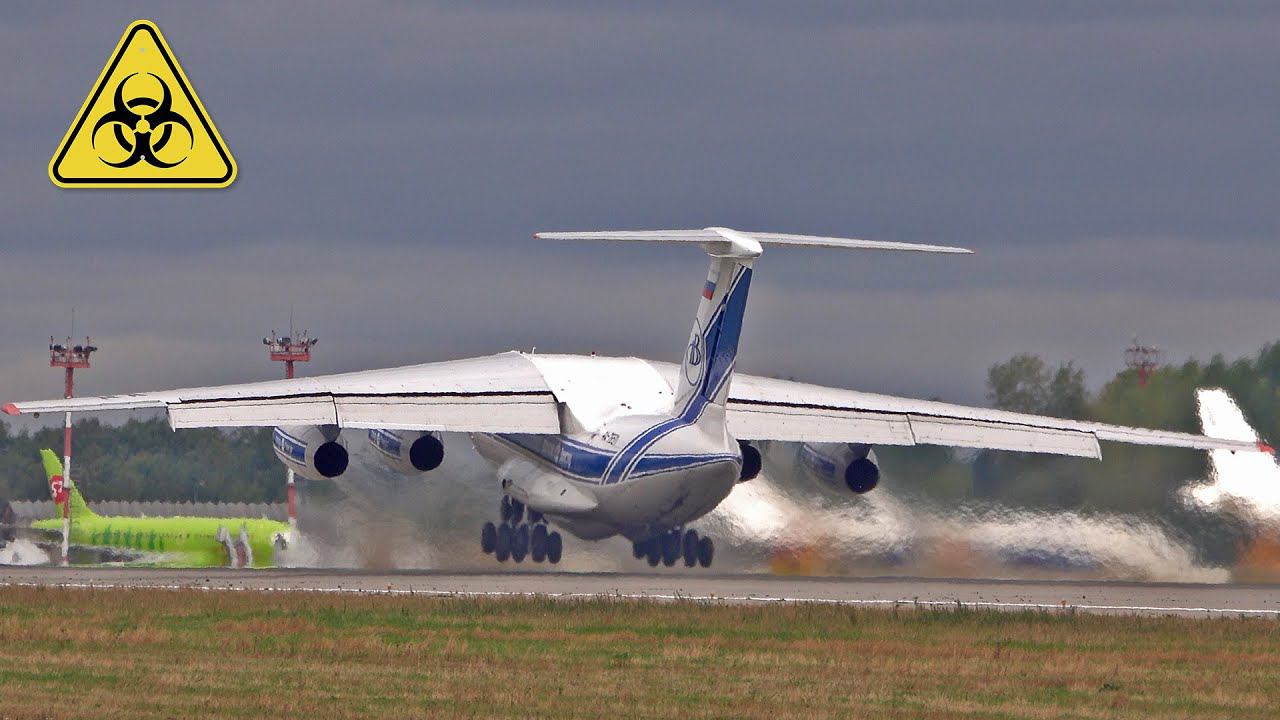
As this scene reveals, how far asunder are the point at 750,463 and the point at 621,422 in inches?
116

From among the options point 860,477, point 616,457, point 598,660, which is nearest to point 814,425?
point 860,477

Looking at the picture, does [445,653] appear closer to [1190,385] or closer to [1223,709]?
[1223,709]

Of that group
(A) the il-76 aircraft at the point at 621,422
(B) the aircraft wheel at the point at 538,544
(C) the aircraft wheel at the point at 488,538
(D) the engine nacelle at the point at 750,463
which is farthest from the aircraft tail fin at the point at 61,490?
(D) the engine nacelle at the point at 750,463

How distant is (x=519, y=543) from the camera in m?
43.5

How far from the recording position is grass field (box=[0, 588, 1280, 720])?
63.4ft

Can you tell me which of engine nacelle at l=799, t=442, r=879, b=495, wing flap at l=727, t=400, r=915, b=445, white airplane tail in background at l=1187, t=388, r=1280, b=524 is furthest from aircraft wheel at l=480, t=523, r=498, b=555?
white airplane tail in background at l=1187, t=388, r=1280, b=524

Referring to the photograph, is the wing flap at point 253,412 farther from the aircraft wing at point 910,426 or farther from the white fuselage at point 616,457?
the aircraft wing at point 910,426

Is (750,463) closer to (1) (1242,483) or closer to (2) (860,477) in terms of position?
(2) (860,477)

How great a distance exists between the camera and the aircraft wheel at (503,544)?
43375 mm

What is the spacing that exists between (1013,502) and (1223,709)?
19.3 metres

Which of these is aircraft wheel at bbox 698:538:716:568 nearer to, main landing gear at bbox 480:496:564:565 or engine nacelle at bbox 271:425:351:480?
main landing gear at bbox 480:496:564:565

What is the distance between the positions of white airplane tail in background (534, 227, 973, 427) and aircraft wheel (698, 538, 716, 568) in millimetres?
4155

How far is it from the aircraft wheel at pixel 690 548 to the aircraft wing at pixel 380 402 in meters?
3.37

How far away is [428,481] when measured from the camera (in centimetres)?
4353
